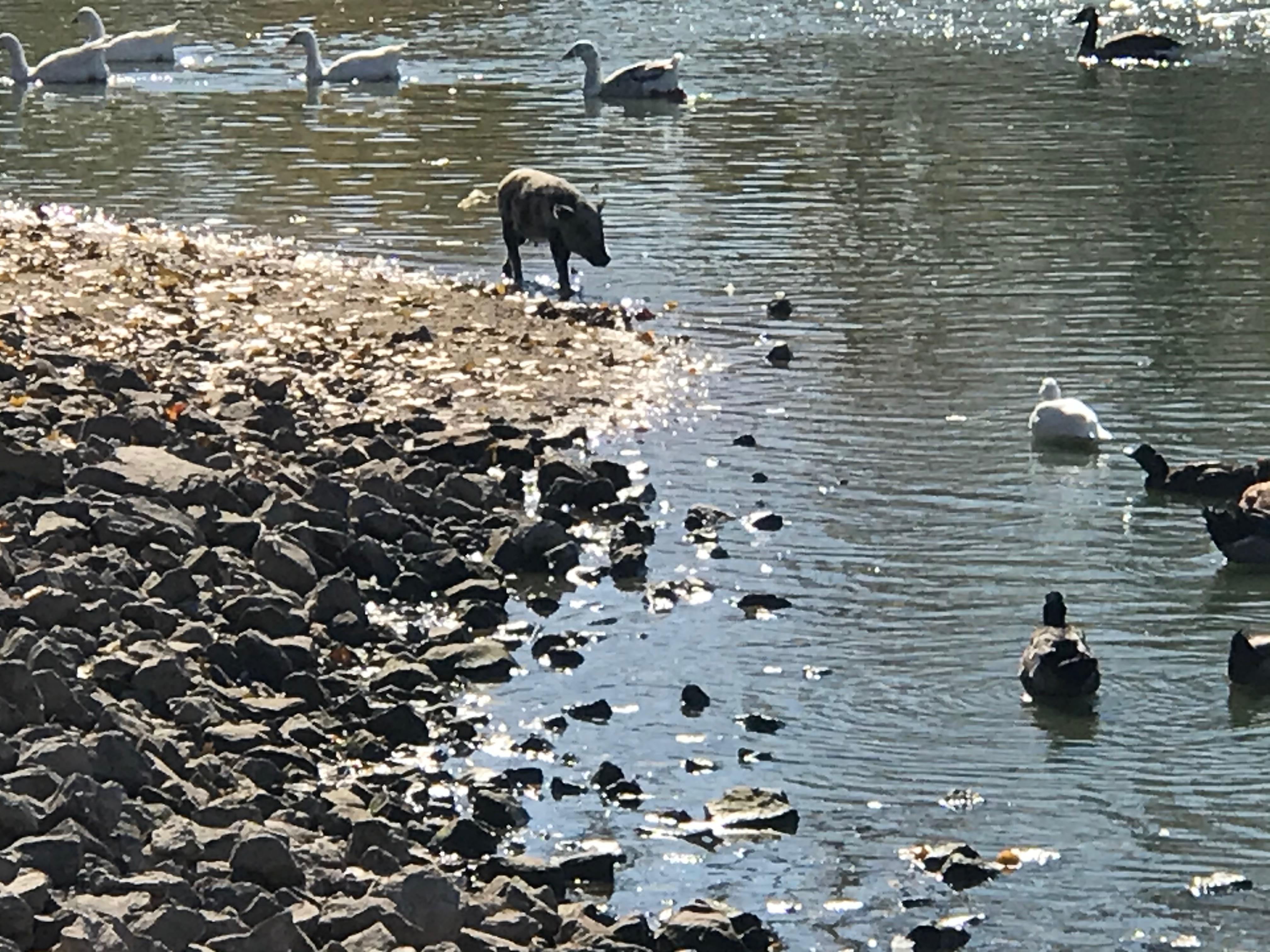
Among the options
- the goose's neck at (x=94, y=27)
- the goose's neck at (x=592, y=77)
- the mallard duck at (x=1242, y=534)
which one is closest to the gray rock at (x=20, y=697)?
the mallard duck at (x=1242, y=534)

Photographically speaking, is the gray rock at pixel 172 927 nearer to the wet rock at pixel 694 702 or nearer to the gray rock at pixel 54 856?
the gray rock at pixel 54 856

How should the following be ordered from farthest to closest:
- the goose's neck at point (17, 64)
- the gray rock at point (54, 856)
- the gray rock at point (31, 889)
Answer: the goose's neck at point (17, 64)
the gray rock at point (54, 856)
the gray rock at point (31, 889)

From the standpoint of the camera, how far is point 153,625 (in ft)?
35.4

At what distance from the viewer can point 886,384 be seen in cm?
1692

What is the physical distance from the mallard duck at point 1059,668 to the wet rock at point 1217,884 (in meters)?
1.82

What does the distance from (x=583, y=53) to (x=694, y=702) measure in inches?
920

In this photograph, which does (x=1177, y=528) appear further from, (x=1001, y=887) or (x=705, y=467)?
(x=1001, y=887)

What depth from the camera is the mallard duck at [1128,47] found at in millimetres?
34625

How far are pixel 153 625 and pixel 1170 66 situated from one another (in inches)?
1072

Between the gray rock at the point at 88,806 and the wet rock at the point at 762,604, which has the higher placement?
the gray rock at the point at 88,806

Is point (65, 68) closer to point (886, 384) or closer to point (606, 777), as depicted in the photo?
point (886, 384)

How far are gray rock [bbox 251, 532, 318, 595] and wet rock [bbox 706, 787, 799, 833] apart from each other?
3.10 m

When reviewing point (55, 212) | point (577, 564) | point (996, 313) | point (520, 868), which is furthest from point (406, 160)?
point (520, 868)

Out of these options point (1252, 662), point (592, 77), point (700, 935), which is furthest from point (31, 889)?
point (592, 77)
